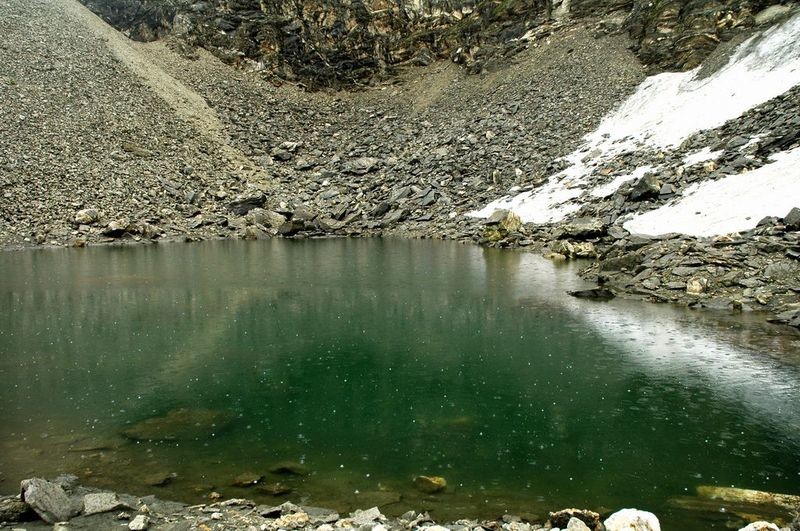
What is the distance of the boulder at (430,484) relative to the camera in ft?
28.3

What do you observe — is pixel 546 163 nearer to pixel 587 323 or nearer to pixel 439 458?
pixel 587 323

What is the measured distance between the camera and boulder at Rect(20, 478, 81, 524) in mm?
7168

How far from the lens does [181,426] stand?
35.8 ft

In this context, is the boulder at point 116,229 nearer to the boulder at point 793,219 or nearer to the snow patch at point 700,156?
the snow patch at point 700,156

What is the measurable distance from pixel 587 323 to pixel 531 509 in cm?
1199

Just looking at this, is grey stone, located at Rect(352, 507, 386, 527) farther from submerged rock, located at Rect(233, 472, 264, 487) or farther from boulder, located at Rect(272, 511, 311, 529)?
submerged rock, located at Rect(233, 472, 264, 487)

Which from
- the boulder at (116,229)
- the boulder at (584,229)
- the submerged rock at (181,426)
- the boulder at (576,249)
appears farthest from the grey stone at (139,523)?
the boulder at (116,229)

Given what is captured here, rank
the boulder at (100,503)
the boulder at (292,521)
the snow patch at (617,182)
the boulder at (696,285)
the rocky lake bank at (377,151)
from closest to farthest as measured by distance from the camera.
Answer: the boulder at (292,521) < the boulder at (100,503) < the boulder at (696,285) < the rocky lake bank at (377,151) < the snow patch at (617,182)

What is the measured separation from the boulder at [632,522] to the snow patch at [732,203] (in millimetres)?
21671

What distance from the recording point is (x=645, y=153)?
40.3 m

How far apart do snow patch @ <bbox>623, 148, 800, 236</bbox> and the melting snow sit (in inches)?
241

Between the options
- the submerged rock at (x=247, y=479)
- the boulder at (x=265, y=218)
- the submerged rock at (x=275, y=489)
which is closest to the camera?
the submerged rock at (x=275, y=489)

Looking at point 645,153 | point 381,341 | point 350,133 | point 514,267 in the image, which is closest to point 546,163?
point 645,153

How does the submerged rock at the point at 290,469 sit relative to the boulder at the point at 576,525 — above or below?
below
